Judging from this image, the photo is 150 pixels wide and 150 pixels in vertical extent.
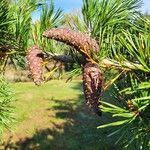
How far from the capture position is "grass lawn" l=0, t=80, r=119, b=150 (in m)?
15.1

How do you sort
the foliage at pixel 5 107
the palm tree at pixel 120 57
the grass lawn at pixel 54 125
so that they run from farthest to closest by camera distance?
the grass lawn at pixel 54 125 < the foliage at pixel 5 107 < the palm tree at pixel 120 57

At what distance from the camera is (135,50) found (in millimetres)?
2402

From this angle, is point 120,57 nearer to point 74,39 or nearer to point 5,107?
point 74,39

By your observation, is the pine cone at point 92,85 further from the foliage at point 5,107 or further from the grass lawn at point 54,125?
the grass lawn at point 54,125

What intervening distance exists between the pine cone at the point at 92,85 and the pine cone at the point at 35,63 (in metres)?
0.38

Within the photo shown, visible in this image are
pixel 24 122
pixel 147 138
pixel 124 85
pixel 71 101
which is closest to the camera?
pixel 147 138

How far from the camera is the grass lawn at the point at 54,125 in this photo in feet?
49.7

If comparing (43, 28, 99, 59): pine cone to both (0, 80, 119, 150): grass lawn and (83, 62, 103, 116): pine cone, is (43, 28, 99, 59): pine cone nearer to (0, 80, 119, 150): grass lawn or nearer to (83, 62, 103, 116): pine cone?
(83, 62, 103, 116): pine cone

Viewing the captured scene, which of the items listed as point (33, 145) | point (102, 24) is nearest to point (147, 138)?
point (102, 24)

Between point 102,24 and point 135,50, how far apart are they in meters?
0.48

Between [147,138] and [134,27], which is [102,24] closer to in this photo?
[134,27]

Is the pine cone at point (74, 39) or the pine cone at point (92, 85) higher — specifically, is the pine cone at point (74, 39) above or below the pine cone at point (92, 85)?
above

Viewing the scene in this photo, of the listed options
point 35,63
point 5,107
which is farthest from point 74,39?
point 5,107

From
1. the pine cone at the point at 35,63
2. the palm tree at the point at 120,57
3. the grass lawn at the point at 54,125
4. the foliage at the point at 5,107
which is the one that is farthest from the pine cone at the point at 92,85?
the grass lawn at the point at 54,125
